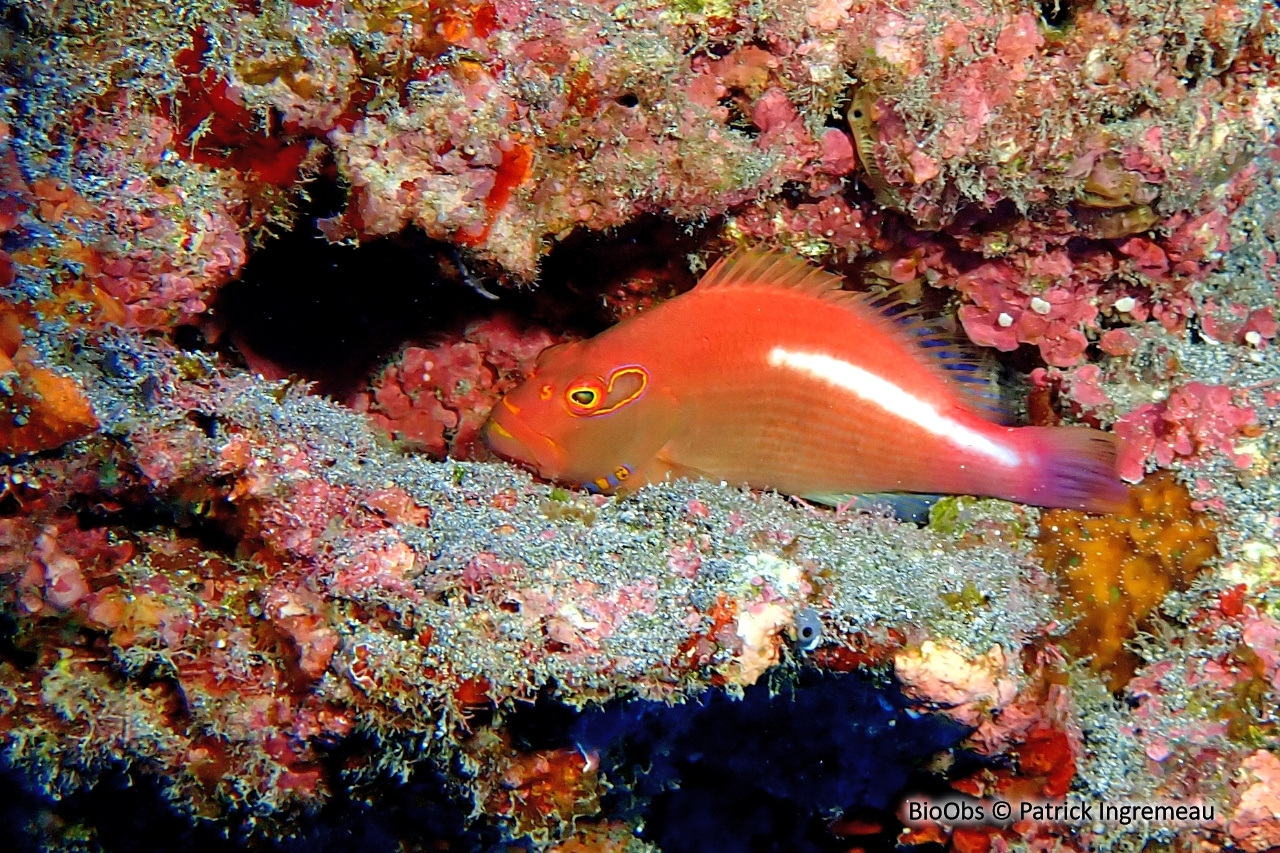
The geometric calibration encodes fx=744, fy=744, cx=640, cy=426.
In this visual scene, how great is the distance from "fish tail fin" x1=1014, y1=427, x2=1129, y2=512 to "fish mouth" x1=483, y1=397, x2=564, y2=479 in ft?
6.41

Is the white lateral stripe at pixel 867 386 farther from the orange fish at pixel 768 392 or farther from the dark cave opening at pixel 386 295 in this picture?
the dark cave opening at pixel 386 295

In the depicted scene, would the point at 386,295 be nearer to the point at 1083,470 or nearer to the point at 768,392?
the point at 768,392

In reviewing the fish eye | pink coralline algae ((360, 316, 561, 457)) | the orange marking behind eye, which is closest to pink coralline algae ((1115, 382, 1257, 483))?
the orange marking behind eye

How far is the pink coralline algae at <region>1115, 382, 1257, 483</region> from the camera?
112 inches

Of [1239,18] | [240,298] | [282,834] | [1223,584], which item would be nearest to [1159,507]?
[1223,584]

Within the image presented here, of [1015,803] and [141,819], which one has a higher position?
[1015,803]

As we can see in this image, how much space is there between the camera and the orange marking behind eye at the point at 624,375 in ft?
10.3

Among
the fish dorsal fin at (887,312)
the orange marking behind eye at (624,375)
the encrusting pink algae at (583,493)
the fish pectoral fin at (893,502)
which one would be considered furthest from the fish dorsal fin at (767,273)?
the fish pectoral fin at (893,502)

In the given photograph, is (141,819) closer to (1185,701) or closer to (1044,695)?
(1044,695)

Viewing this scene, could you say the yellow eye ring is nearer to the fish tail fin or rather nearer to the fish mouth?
the fish mouth

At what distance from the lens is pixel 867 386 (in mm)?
3160

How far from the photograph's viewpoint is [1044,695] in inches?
110

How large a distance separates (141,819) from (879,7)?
425 cm

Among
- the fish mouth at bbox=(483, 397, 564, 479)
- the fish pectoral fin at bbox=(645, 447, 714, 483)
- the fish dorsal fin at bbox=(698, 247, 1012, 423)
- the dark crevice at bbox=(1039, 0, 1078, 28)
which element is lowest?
the fish pectoral fin at bbox=(645, 447, 714, 483)
